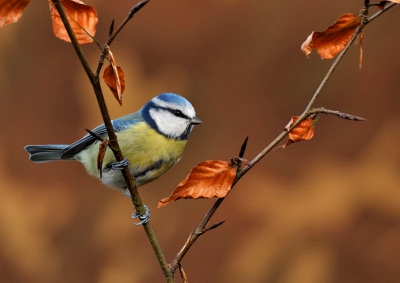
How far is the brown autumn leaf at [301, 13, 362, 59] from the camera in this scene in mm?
462

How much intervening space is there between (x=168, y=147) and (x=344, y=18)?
627mm

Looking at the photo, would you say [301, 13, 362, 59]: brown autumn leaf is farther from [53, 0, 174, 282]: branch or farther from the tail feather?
the tail feather

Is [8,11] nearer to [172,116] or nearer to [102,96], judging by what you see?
[102,96]

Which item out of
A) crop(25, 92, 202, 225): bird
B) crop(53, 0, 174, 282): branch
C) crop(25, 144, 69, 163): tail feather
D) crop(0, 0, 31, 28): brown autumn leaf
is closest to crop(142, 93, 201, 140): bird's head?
crop(25, 92, 202, 225): bird

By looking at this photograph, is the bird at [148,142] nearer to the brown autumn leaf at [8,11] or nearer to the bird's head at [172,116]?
the bird's head at [172,116]

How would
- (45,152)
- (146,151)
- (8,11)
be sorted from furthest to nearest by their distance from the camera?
(45,152) < (146,151) < (8,11)

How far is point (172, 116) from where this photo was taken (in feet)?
3.41

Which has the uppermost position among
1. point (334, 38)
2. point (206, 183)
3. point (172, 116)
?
point (334, 38)

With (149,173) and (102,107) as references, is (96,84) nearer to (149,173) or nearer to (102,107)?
(102,107)

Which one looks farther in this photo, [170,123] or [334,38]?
[170,123]

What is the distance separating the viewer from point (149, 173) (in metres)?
1.02

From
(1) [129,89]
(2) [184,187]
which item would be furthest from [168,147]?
(2) [184,187]

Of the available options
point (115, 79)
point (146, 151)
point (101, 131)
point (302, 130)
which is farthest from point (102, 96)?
point (101, 131)

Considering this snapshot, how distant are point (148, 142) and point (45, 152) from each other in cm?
27
